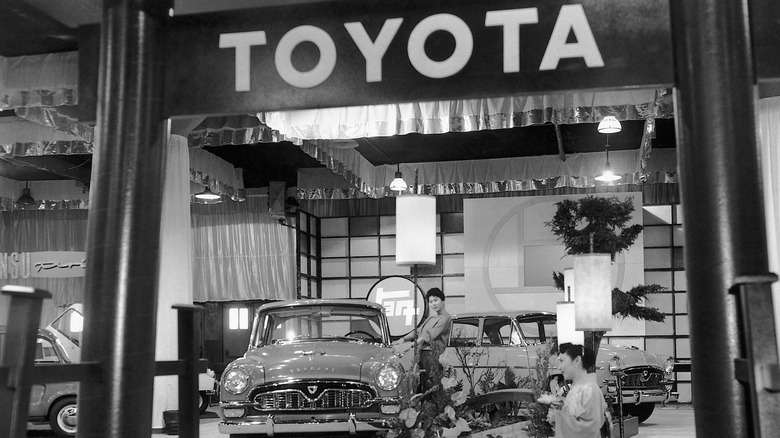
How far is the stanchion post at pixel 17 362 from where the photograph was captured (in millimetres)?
2934

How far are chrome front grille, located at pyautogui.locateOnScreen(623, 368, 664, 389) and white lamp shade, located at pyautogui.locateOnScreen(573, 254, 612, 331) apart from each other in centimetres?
474

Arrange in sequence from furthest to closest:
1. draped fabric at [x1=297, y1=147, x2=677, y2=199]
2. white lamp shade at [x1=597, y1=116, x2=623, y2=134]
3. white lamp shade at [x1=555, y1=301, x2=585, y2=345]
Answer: draped fabric at [x1=297, y1=147, x2=677, y2=199] → white lamp shade at [x1=597, y1=116, x2=623, y2=134] → white lamp shade at [x1=555, y1=301, x2=585, y2=345]

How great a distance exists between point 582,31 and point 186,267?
562cm

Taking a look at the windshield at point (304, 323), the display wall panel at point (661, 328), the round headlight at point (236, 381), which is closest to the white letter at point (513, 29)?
the round headlight at point (236, 381)

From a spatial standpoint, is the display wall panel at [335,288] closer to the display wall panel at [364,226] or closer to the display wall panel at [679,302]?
the display wall panel at [364,226]

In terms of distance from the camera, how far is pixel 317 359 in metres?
7.50

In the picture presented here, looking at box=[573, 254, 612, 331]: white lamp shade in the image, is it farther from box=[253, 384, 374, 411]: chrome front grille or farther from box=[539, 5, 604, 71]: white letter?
box=[539, 5, 604, 71]: white letter

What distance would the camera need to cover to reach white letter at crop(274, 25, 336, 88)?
4.21 meters

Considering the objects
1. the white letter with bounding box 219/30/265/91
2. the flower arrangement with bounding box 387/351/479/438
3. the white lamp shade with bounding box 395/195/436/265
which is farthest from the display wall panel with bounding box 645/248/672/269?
the white letter with bounding box 219/30/265/91

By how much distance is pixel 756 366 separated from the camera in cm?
311

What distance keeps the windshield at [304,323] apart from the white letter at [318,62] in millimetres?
4520

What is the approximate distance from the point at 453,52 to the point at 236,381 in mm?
4163

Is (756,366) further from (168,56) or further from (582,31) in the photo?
(168,56)

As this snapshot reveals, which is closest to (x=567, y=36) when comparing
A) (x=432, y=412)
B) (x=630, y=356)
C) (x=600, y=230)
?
(x=432, y=412)
